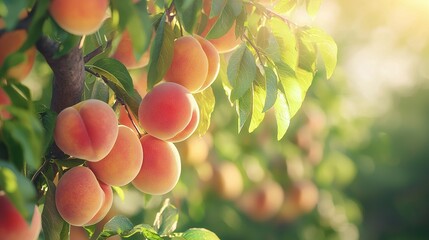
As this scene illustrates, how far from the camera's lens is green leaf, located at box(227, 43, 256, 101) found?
2.94ft

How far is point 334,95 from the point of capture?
3.29 m

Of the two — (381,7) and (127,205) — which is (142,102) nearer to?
(127,205)

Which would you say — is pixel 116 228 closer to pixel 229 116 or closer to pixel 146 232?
pixel 146 232

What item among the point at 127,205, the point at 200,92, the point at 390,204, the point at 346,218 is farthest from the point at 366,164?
Result: the point at 200,92

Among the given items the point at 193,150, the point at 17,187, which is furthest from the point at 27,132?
the point at 193,150

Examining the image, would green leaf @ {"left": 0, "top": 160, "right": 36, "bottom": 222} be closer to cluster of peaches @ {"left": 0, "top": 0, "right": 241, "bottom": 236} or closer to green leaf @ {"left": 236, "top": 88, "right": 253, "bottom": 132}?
cluster of peaches @ {"left": 0, "top": 0, "right": 241, "bottom": 236}

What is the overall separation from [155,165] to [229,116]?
1985mm

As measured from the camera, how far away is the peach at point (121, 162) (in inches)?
34.6

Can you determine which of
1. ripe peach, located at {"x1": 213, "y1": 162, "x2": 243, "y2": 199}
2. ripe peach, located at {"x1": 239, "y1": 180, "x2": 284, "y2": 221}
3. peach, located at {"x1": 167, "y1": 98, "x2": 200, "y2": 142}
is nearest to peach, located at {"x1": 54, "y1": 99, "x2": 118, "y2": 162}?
peach, located at {"x1": 167, "y1": 98, "x2": 200, "y2": 142}

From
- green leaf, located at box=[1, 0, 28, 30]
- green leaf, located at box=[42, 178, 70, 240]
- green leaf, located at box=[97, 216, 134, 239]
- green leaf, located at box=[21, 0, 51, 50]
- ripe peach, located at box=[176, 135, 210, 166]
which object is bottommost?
ripe peach, located at box=[176, 135, 210, 166]

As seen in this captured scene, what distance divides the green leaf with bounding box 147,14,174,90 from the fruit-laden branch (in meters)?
0.07

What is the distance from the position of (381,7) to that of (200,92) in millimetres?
3890

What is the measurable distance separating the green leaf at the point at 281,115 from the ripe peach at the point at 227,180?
176 cm

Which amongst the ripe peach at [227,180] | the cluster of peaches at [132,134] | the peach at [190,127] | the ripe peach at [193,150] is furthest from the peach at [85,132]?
the ripe peach at [227,180]
